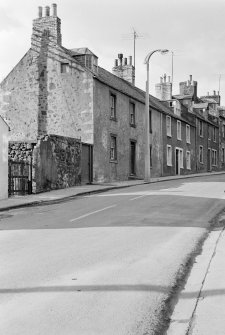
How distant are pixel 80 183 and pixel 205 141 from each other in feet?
96.4

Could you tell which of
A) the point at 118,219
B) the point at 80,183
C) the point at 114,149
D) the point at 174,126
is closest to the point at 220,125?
the point at 174,126

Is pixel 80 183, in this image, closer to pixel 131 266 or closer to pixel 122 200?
pixel 122 200

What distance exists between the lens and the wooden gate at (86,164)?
91.7ft

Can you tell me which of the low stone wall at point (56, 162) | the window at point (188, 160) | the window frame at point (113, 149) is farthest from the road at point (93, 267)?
the window at point (188, 160)

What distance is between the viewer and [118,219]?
12.2m

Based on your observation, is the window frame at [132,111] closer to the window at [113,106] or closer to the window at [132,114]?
the window at [132,114]

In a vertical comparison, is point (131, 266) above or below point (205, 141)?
below

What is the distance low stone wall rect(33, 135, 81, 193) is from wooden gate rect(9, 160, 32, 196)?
1.07 ft

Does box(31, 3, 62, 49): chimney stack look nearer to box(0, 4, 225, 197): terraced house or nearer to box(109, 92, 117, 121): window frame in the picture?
box(0, 4, 225, 197): terraced house

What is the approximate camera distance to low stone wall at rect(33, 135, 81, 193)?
22750mm

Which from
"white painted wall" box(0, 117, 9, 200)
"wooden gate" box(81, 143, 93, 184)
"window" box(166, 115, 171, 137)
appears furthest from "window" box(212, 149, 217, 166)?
"white painted wall" box(0, 117, 9, 200)

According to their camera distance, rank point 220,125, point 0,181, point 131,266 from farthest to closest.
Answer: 1. point 220,125
2. point 0,181
3. point 131,266

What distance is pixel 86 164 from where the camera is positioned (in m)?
28.5

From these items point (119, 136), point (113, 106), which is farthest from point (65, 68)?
point (119, 136)
